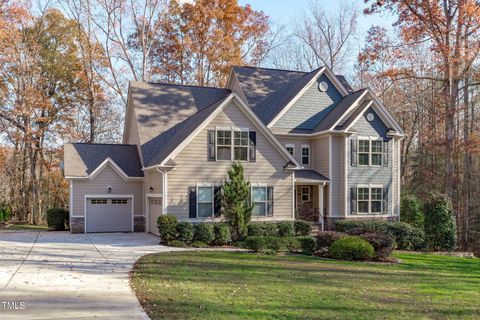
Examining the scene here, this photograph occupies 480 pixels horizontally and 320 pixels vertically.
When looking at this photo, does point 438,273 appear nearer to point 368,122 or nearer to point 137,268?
point 137,268

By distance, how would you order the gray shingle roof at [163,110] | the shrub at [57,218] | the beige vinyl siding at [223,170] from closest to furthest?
the beige vinyl siding at [223,170] → the gray shingle roof at [163,110] → the shrub at [57,218]

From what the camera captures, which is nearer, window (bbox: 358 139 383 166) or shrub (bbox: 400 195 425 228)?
window (bbox: 358 139 383 166)

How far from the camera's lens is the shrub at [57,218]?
2292 cm

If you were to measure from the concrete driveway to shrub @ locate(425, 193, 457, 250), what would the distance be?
524 inches

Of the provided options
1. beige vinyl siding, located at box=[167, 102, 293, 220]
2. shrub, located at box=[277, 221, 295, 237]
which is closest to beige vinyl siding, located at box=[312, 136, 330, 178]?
beige vinyl siding, located at box=[167, 102, 293, 220]

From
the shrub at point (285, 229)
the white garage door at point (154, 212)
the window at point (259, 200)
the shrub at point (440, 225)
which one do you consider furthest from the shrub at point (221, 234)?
the shrub at point (440, 225)

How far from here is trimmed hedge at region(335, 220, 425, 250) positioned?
800 inches

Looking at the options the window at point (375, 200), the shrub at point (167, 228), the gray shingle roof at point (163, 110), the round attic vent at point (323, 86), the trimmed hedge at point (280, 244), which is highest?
the round attic vent at point (323, 86)

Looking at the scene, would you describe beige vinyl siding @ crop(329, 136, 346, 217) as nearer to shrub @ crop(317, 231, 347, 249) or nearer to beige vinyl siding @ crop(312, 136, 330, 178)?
beige vinyl siding @ crop(312, 136, 330, 178)

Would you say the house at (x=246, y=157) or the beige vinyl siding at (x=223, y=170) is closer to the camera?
the beige vinyl siding at (x=223, y=170)

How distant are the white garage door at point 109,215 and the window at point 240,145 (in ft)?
20.9

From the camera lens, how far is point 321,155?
76.1 feet

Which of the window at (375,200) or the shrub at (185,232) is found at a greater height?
the window at (375,200)

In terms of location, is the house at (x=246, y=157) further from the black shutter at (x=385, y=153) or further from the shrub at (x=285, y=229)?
the shrub at (x=285, y=229)
